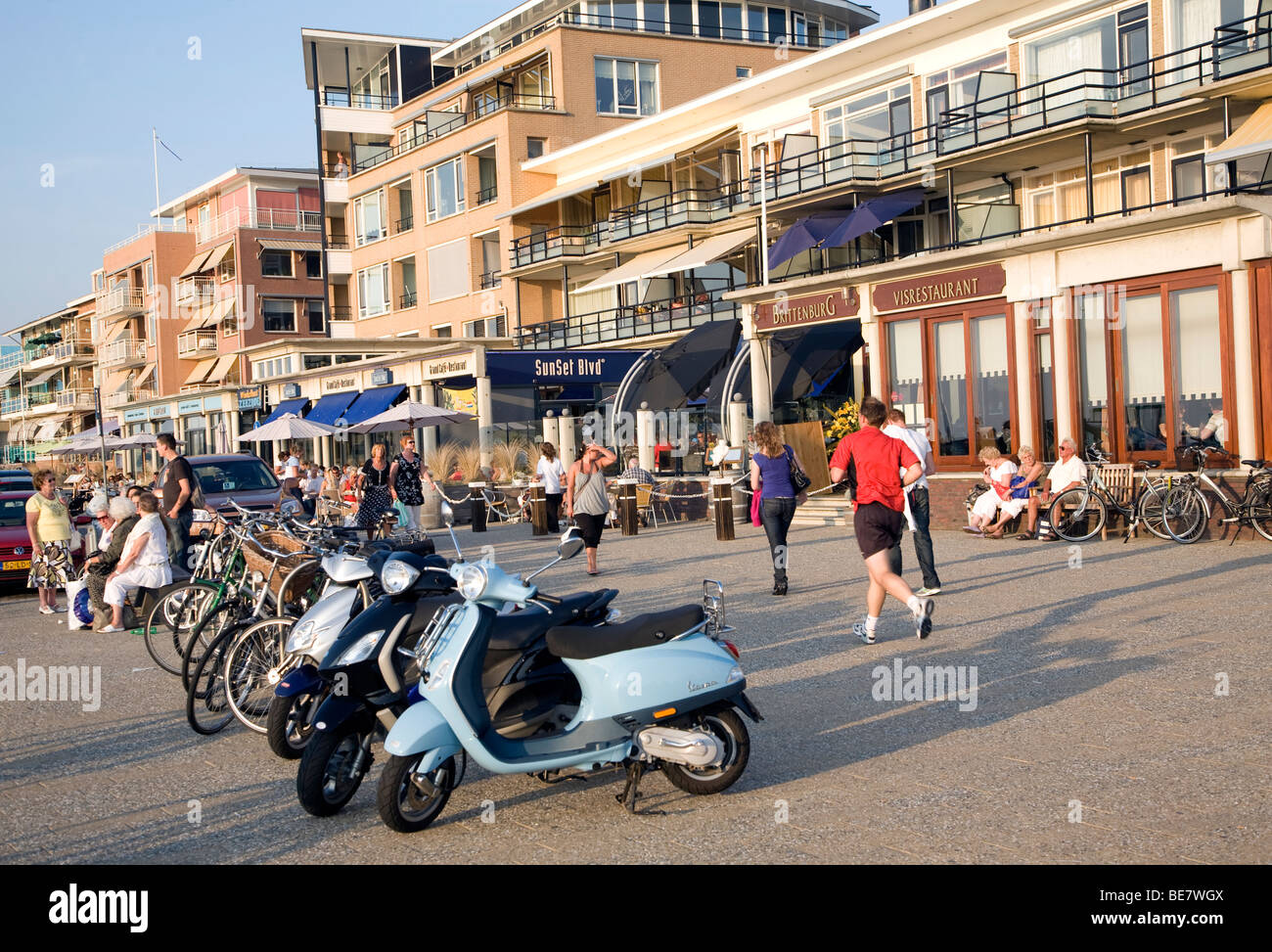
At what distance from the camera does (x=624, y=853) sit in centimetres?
515

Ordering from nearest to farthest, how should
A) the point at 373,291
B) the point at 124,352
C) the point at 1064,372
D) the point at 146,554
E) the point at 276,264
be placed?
the point at 146,554, the point at 1064,372, the point at 373,291, the point at 276,264, the point at 124,352

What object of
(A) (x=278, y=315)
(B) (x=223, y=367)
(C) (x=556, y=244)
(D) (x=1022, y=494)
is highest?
(A) (x=278, y=315)

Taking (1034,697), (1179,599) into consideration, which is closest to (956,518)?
(1179,599)

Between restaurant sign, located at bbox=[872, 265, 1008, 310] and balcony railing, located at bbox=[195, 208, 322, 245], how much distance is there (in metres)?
49.3

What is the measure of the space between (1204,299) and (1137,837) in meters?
14.0

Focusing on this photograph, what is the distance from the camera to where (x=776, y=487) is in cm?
1287

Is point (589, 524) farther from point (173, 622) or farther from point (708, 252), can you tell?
point (708, 252)

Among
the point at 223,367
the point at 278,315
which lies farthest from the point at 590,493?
the point at 278,315

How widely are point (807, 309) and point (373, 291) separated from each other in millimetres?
34320

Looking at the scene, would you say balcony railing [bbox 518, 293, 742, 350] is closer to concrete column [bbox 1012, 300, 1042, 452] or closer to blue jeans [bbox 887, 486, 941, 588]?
concrete column [bbox 1012, 300, 1042, 452]

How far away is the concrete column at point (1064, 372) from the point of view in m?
18.7

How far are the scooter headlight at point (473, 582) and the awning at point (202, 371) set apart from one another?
210ft

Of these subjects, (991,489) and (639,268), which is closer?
(991,489)

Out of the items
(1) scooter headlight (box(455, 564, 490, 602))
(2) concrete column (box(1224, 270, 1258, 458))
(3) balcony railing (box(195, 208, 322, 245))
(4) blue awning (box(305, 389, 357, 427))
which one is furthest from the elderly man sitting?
(3) balcony railing (box(195, 208, 322, 245))
